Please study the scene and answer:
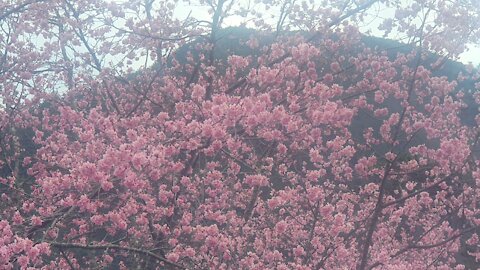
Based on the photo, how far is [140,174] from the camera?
5875 millimetres

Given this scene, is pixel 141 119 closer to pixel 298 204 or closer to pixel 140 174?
pixel 140 174

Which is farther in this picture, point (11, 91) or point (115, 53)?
point (11, 91)

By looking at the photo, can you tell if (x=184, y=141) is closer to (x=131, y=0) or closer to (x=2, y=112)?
(x=131, y=0)

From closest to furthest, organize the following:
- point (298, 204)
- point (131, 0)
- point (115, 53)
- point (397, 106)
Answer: point (131, 0)
point (115, 53)
point (298, 204)
point (397, 106)

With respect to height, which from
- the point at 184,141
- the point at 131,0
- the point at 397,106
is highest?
the point at 397,106

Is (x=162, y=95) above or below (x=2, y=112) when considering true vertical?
above

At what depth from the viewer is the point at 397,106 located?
75.3 ft

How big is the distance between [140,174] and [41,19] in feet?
25.7

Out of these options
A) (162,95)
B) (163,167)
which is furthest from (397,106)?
(163,167)

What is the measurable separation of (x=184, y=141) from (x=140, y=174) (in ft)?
3.22

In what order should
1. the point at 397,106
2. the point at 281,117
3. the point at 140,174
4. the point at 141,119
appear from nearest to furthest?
the point at 140,174, the point at 281,117, the point at 141,119, the point at 397,106

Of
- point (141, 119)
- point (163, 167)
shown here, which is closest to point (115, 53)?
point (141, 119)

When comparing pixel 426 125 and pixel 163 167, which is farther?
pixel 426 125

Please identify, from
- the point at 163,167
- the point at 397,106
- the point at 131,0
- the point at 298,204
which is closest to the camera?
the point at 163,167
